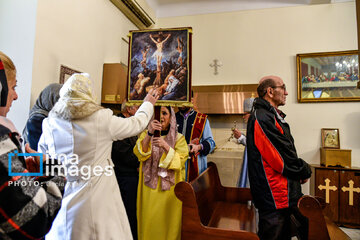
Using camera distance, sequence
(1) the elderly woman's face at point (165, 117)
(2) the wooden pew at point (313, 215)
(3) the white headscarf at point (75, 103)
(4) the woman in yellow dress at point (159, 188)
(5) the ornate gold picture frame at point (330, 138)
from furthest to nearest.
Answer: (5) the ornate gold picture frame at point (330, 138)
(1) the elderly woman's face at point (165, 117)
(4) the woman in yellow dress at point (159, 188)
(2) the wooden pew at point (313, 215)
(3) the white headscarf at point (75, 103)

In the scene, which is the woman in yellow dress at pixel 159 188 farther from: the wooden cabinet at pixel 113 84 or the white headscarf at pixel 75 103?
the wooden cabinet at pixel 113 84

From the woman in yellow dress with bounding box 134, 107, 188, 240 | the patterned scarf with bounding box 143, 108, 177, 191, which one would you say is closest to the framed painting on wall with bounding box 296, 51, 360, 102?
the patterned scarf with bounding box 143, 108, 177, 191

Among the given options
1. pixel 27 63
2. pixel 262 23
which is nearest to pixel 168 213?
pixel 27 63

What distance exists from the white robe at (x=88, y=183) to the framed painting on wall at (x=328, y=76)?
4569mm

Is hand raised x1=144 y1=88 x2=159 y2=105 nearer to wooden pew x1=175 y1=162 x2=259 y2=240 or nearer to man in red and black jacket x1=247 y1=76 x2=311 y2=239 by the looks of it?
wooden pew x1=175 y1=162 x2=259 y2=240

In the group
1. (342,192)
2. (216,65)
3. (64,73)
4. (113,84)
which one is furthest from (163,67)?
(342,192)

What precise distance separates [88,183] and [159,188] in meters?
0.95

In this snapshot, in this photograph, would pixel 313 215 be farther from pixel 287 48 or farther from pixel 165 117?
pixel 287 48

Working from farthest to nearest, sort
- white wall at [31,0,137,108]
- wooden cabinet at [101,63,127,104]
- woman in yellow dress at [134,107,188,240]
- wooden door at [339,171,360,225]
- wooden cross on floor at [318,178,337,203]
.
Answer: wooden cross on floor at [318,178,337,203] → wooden door at [339,171,360,225] → wooden cabinet at [101,63,127,104] → white wall at [31,0,137,108] → woman in yellow dress at [134,107,188,240]

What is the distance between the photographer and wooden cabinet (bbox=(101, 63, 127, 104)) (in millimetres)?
3961

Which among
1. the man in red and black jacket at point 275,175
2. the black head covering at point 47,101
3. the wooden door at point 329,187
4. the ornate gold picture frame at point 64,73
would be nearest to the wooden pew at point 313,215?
the man in red and black jacket at point 275,175

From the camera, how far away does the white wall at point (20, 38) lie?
8.45 feet

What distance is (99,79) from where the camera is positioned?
3975 mm

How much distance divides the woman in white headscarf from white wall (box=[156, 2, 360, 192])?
4356 millimetres
